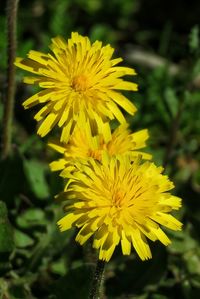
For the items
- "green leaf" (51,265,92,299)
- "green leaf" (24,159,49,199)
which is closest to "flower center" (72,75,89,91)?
"green leaf" (51,265,92,299)

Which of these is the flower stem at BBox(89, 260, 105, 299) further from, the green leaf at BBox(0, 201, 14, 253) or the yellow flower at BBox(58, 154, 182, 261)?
the green leaf at BBox(0, 201, 14, 253)

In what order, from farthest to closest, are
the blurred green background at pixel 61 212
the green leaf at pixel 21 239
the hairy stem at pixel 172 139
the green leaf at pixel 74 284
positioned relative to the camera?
1. the hairy stem at pixel 172 139
2. the green leaf at pixel 21 239
3. the blurred green background at pixel 61 212
4. the green leaf at pixel 74 284

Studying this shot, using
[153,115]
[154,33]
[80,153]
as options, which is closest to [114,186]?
[80,153]

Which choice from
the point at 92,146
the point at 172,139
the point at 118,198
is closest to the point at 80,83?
the point at 92,146

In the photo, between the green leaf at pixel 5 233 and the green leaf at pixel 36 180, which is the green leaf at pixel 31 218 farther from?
the green leaf at pixel 5 233

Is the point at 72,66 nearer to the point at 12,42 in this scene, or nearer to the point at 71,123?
the point at 71,123

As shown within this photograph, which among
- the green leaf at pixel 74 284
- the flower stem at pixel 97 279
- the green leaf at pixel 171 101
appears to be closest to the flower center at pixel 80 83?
the flower stem at pixel 97 279

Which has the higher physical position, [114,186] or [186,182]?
[114,186]
